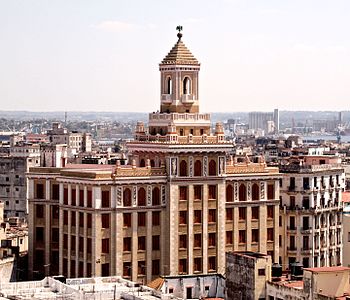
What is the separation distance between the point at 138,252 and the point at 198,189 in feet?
21.2

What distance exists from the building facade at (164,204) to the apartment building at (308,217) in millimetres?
7235

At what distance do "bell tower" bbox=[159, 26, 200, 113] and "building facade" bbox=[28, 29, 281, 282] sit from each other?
7cm

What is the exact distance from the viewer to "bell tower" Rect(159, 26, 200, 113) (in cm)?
8794

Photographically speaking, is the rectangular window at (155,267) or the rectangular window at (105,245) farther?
the rectangular window at (155,267)

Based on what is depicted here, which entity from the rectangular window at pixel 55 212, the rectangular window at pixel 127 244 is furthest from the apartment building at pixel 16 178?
the rectangular window at pixel 127 244

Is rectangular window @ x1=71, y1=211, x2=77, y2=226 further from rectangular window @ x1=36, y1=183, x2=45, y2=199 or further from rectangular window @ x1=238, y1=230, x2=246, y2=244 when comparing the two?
rectangular window @ x1=238, y1=230, x2=246, y2=244

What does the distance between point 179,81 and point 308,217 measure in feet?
57.8

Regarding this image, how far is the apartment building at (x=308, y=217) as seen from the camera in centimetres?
9706

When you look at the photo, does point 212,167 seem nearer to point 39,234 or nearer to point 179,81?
point 179,81

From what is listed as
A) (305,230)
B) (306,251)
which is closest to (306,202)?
(305,230)

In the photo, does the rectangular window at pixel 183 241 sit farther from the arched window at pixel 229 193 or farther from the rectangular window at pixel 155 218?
the arched window at pixel 229 193

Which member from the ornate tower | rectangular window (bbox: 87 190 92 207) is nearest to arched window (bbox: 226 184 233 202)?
the ornate tower

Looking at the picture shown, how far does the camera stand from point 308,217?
97.5 m

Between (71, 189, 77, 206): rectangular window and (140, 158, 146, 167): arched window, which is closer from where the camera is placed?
(71, 189, 77, 206): rectangular window
